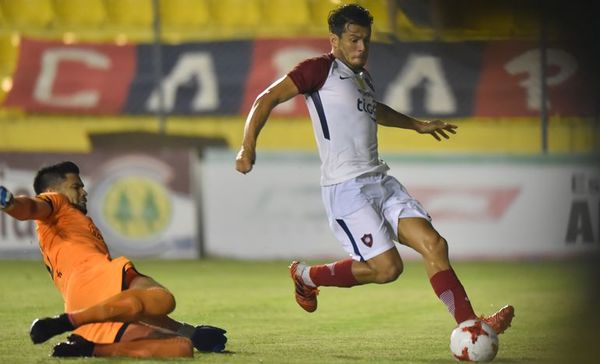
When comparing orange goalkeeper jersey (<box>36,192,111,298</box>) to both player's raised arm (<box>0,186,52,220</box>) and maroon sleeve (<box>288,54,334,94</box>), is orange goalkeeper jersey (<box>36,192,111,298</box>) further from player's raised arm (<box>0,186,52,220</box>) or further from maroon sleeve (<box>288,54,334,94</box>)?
maroon sleeve (<box>288,54,334,94</box>)

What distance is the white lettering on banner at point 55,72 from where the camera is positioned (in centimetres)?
1558

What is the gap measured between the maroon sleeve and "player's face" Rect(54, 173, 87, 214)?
1280 millimetres

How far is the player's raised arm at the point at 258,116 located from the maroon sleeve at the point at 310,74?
0.05 meters

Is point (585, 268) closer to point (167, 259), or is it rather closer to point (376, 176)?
point (167, 259)

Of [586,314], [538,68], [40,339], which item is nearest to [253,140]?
[40,339]

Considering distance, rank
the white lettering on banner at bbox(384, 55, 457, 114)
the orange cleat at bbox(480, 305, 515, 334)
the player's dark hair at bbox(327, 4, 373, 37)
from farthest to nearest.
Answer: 1. the white lettering on banner at bbox(384, 55, 457, 114)
2. the player's dark hair at bbox(327, 4, 373, 37)
3. the orange cleat at bbox(480, 305, 515, 334)

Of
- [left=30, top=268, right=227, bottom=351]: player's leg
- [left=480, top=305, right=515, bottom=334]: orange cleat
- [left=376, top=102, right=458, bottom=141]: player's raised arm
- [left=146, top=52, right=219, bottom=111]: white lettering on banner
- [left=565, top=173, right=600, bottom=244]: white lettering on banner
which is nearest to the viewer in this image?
[left=30, top=268, right=227, bottom=351]: player's leg

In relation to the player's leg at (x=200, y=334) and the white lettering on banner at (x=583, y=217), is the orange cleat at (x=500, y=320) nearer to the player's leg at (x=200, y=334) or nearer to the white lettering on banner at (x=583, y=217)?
the player's leg at (x=200, y=334)

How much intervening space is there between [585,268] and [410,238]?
20.0ft

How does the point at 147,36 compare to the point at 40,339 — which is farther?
the point at 147,36

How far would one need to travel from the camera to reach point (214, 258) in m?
13.7

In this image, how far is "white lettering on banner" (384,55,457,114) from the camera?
47.3 feet

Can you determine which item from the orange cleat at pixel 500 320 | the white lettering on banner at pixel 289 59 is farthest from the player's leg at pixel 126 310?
the white lettering on banner at pixel 289 59

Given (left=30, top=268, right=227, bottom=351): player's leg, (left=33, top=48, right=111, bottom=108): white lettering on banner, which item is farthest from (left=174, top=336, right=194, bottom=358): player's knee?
(left=33, top=48, right=111, bottom=108): white lettering on banner
